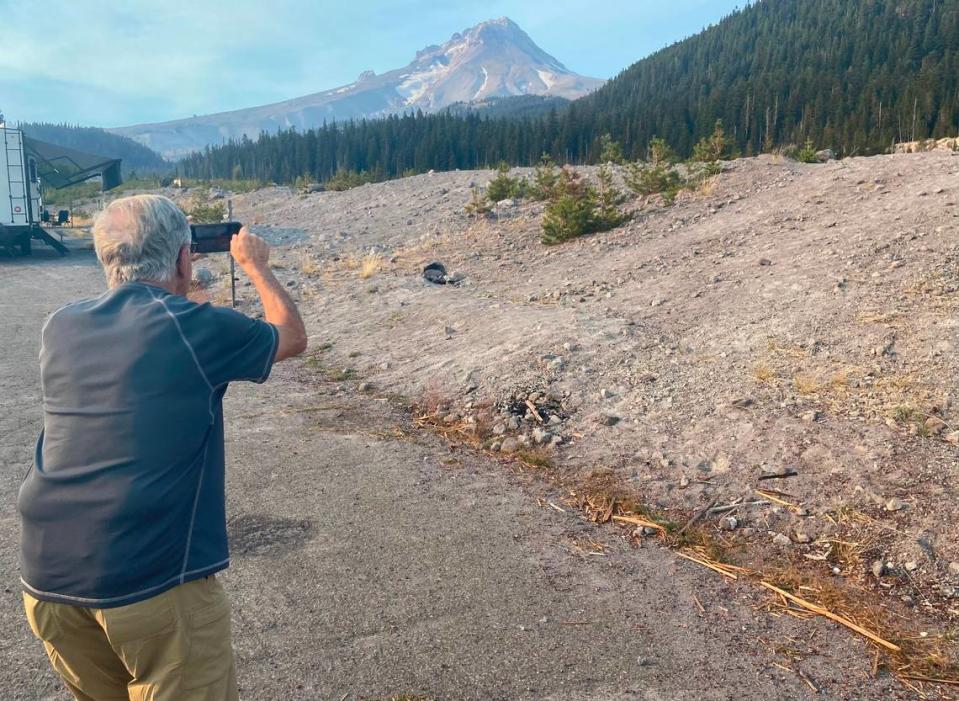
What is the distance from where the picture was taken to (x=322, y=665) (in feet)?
10.4

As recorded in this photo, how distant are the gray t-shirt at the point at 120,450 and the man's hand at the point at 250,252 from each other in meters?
0.44

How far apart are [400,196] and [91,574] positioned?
21.7 meters

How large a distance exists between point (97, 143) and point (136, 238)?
558ft

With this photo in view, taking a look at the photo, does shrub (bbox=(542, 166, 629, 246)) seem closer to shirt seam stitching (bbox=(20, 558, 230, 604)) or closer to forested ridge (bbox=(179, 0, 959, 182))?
shirt seam stitching (bbox=(20, 558, 230, 604))

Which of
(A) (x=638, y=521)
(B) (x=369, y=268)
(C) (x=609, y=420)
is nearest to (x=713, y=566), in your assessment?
(A) (x=638, y=521)

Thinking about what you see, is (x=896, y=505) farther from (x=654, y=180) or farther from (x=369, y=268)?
(x=654, y=180)

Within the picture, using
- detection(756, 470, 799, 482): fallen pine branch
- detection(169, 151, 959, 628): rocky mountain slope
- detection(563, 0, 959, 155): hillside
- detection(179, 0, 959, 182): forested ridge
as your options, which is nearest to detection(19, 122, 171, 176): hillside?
detection(179, 0, 959, 182): forested ridge

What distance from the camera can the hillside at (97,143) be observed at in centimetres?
14388

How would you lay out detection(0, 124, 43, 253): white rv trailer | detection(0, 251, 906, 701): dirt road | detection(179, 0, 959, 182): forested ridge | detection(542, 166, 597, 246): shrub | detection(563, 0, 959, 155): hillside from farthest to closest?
1. detection(179, 0, 959, 182): forested ridge
2. detection(563, 0, 959, 155): hillside
3. detection(0, 124, 43, 253): white rv trailer
4. detection(542, 166, 597, 246): shrub
5. detection(0, 251, 906, 701): dirt road

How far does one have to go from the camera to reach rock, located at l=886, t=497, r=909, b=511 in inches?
165

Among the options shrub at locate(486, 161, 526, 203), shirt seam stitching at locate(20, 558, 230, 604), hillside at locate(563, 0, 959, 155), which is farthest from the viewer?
hillside at locate(563, 0, 959, 155)

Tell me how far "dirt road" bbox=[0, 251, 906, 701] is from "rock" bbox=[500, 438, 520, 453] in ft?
0.67

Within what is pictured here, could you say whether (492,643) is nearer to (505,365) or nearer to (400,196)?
(505,365)

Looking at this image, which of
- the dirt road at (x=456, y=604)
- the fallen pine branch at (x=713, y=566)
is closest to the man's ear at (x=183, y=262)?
the dirt road at (x=456, y=604)
